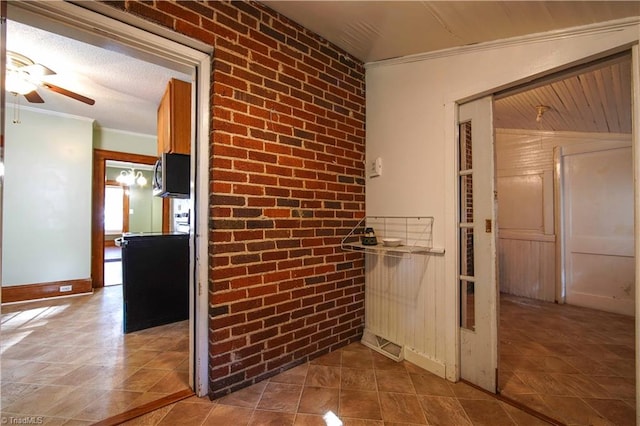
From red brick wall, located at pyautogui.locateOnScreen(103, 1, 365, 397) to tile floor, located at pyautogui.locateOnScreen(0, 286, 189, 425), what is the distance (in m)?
0.58

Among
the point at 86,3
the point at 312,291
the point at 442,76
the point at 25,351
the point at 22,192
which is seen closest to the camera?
the point at 86,3

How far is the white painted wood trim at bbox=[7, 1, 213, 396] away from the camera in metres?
1.32

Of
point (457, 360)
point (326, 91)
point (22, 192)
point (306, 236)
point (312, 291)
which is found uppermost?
point (326, 91)

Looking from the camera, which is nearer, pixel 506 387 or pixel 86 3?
pixel 86 3

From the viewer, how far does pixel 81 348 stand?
218cm

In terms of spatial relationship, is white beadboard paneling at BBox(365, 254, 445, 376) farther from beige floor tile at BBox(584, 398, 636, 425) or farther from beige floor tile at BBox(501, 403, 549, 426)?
beige floor tile at BBox(584, 398, 636, 425)

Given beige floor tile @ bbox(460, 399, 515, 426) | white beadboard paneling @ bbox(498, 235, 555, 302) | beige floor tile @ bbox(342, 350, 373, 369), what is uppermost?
white beadboard paneling @ bbox(498, 235, 555, 302)

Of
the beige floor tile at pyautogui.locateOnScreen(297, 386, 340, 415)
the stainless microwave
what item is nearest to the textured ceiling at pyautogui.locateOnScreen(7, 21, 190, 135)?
the stainless microwave

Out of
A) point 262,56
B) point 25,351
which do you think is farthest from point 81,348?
point 262,56

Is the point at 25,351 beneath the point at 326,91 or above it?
beneath

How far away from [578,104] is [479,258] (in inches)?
84.8

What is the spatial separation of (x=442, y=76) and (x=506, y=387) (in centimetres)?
206

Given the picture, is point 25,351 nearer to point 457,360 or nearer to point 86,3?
point 86,3

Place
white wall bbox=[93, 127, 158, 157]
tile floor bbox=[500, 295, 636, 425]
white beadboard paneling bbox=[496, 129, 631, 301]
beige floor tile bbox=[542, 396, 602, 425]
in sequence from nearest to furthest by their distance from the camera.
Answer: beige floor tile bbox=[542, 396, 602, 425], tile floor bbox=[500, 295, 636, 425], white beadboard paneling bbox=[496, 129, 631, 301], white wall bbox=[93, 127, 158, 157]
